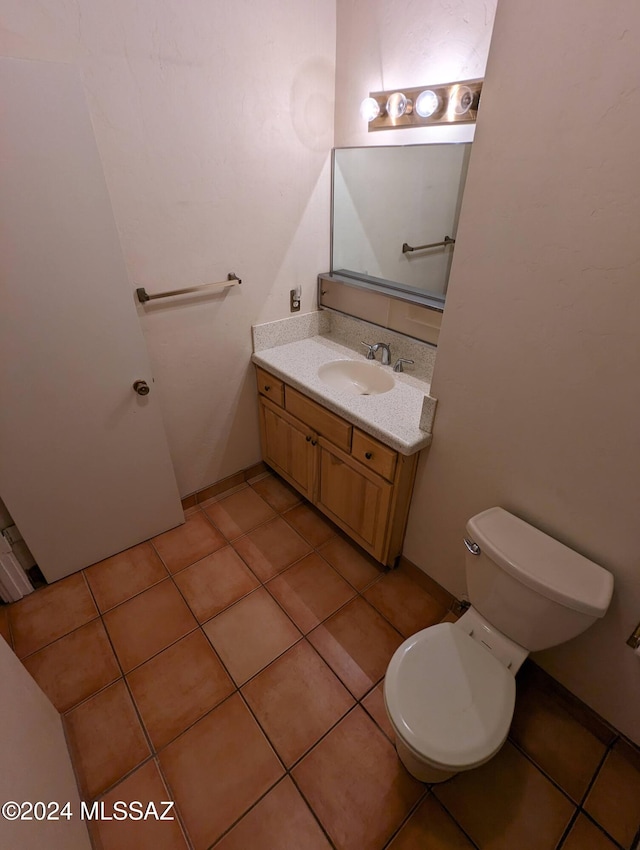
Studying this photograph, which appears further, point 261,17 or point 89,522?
point 89,522

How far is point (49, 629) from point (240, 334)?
1.54m

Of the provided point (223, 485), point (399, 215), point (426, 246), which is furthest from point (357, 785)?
point (399, 215)

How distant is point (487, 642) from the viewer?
1.26 metres

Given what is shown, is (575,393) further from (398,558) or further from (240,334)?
(240,334)

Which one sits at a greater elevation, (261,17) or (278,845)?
(261,17)

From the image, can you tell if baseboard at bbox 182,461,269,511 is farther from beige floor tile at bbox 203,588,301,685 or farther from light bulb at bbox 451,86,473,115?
light bulb at bbox 451,86,473,115

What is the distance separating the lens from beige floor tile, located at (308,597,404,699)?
4.89ft

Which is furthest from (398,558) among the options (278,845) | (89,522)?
(89,522)

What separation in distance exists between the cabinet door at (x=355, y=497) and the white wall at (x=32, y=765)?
127cm

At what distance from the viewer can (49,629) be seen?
1620 millimetres

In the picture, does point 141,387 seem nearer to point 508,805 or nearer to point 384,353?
point 384,353

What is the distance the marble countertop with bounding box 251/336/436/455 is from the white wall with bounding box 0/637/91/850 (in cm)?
131

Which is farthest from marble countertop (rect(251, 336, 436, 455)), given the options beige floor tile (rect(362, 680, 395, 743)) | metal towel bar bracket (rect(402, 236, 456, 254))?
beige floor tile (rect(362, 680, 395, 743))

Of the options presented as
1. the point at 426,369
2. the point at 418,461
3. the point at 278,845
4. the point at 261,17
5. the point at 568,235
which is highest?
the point at 261,17
